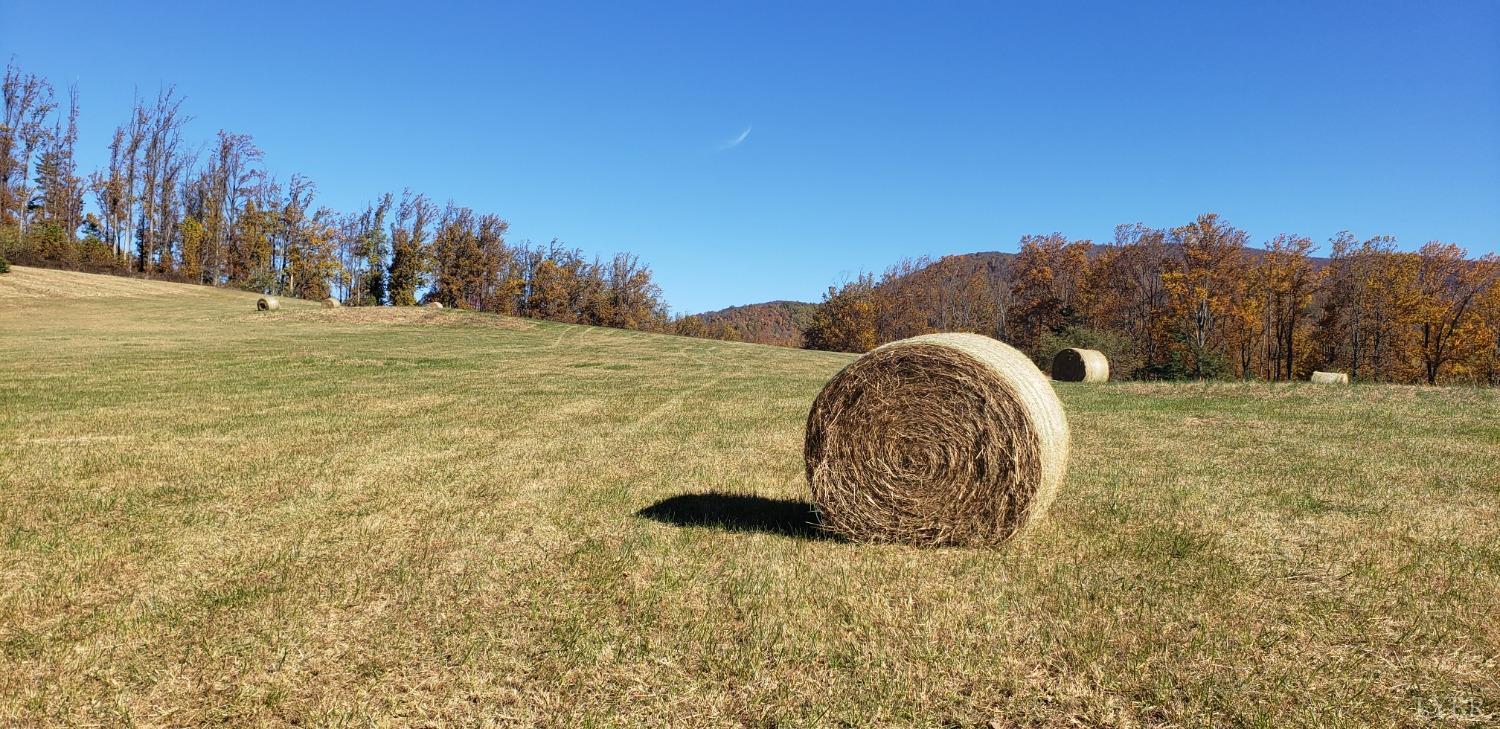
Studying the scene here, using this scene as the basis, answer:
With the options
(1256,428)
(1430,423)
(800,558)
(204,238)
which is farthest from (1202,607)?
(204,238)

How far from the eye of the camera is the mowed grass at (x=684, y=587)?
3.79 metres

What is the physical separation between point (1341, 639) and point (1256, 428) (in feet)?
34.6

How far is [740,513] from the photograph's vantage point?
730 cm

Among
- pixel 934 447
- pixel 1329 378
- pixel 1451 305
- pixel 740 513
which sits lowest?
pixel 740 513

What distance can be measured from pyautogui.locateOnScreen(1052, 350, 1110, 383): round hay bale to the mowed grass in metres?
13.7

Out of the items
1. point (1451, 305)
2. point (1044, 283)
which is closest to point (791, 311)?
point (1044, 283)

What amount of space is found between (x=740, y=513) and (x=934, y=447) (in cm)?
209

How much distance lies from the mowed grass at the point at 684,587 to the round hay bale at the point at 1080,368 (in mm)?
13710

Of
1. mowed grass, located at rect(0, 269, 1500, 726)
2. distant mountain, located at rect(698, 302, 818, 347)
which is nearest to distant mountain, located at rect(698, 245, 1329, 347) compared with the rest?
distant mountain, located at rect(698, 302, 818, 347)

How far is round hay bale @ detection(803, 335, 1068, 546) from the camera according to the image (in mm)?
6242

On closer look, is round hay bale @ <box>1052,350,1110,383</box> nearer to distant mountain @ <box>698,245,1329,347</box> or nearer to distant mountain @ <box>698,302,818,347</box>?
distant mountain @ <box>698,245,1329,347</box>

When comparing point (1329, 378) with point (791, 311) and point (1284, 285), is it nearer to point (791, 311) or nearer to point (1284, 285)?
point (1284, 285)

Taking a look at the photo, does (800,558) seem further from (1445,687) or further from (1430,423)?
(1430,423)

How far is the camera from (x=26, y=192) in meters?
65.8
